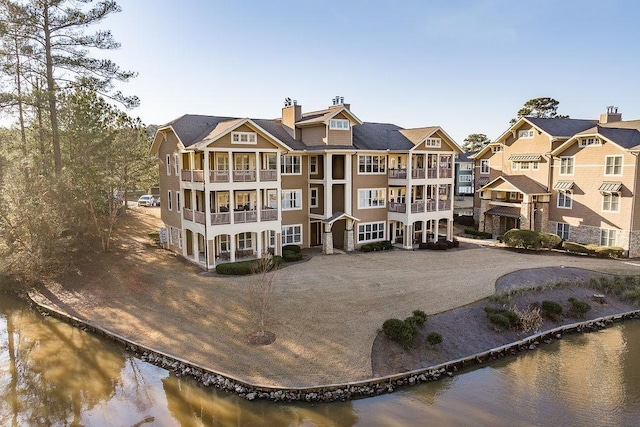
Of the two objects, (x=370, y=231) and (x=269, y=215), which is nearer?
(x=269, y=215)

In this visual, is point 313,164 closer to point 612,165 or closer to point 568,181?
point 568,181

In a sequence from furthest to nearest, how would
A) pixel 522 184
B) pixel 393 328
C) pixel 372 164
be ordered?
1. pixel 522 184
2. pixel 372 164
3. pixel 393 328

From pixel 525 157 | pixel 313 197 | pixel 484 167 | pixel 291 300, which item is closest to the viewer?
pixel 291 300

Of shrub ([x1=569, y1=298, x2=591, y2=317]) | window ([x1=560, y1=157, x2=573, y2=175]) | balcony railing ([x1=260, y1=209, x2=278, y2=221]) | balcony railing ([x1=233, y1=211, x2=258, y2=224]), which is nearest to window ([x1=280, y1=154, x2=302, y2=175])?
balcony railing ([x1=260, y1=209, x2=278, y2=221])

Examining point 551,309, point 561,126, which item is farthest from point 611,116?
point 551,309

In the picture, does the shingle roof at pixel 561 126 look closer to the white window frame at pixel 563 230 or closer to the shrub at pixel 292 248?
the white window frame at pixel 563 230

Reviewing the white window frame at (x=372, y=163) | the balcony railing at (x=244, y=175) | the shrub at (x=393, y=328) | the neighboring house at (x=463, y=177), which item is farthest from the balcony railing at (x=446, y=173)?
the neighboring house at (x=463, y=177)

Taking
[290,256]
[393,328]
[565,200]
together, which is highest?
[565,200]
